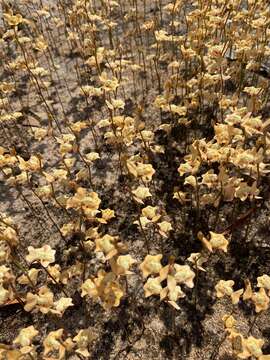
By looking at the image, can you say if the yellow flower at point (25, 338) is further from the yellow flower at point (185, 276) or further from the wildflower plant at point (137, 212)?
the yellow flower at point (185, 276)

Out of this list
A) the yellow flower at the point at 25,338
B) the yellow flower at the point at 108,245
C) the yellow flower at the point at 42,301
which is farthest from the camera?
the yellow flower at the point at 42,301

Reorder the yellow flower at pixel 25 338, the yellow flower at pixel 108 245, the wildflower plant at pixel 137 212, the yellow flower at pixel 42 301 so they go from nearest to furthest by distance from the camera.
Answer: the yellow flower at pixel 108 245 → the yellow flower at pixel 25 338 → the yellow flower at pixel 42 301 → the wildflower plant at pixel 137 212

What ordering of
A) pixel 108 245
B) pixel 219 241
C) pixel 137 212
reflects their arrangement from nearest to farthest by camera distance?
pixel 108 245 < pixel 219 241 < pixel 137 212

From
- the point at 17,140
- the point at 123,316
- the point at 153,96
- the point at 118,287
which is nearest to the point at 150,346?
the point at 123,316

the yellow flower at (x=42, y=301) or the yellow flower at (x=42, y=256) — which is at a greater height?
the yellow flower at (x=42, y=256)

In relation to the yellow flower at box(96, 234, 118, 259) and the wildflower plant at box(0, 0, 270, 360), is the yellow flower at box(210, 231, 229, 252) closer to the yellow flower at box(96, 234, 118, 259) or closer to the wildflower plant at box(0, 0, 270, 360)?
the wildflower plant at box(0, 0, 270, 360)

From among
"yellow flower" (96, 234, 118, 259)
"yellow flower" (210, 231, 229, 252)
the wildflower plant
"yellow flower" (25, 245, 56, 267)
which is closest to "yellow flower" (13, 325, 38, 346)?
the wildflower plant

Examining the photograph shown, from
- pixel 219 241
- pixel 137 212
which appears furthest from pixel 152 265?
pixel 137 212

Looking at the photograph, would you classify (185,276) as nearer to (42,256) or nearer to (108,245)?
(108,245)

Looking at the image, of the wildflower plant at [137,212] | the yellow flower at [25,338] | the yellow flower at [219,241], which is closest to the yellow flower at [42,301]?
the wildflower plant at [137,212]

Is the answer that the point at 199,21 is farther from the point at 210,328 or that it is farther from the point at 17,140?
the point at 210,328

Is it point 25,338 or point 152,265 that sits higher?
point 152,265
